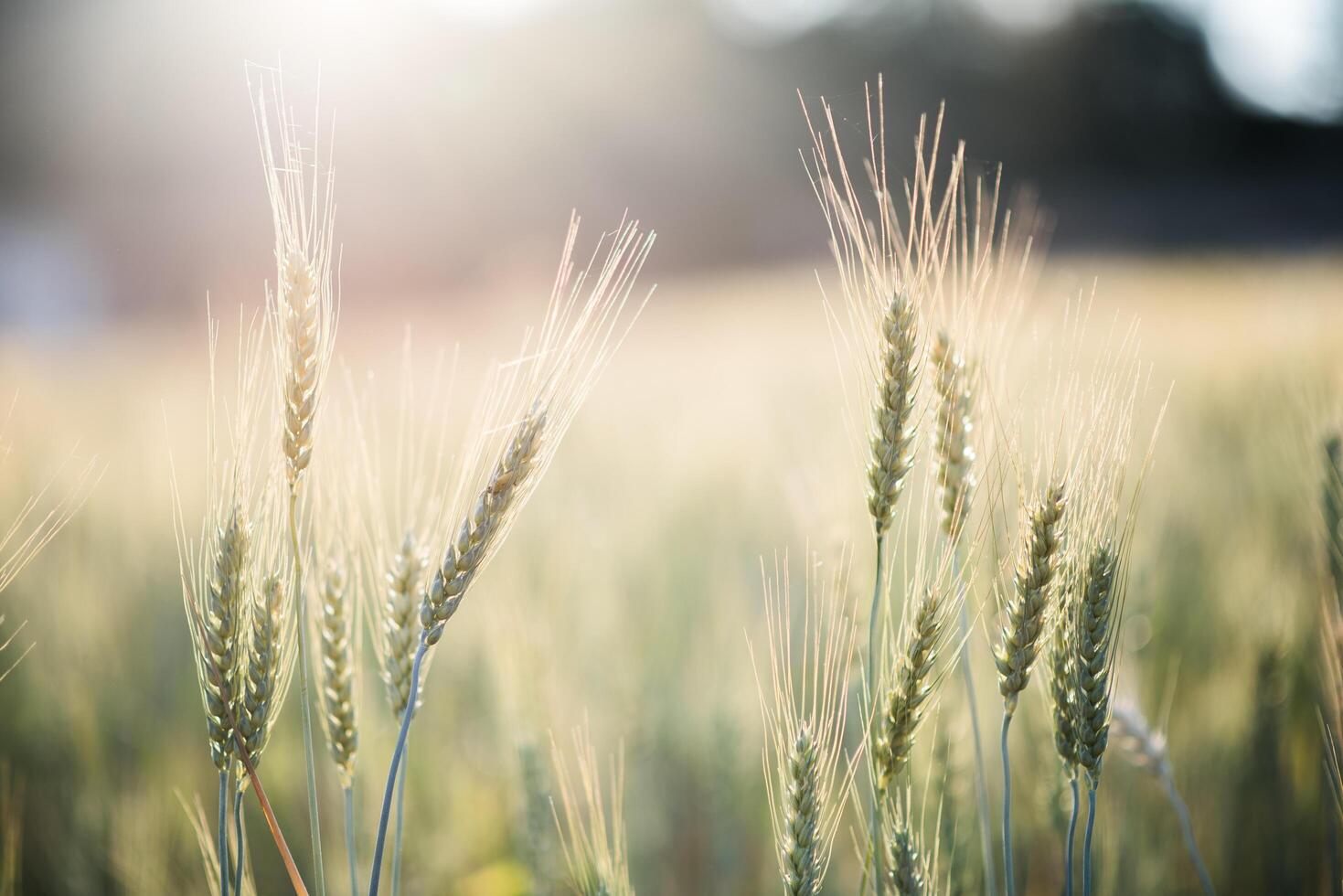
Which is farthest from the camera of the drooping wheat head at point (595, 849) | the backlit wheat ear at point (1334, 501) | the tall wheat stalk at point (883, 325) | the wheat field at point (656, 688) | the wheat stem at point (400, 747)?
the wheat field at point (656, 688)

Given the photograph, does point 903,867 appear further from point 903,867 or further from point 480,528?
point 480,528

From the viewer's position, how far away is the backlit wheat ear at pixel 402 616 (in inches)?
33.7

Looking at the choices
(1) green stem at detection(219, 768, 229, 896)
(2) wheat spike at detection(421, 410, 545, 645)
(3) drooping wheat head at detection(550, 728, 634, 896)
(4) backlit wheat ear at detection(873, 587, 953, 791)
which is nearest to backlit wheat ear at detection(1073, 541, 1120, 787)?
(4) backlit wheat ear at detection(873, 587, 953, 791)

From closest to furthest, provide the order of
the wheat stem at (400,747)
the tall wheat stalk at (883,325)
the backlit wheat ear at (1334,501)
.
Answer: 1. the wheat stem at (400,747)
2. the tall wheat stalk at (883,325)
3. the backlit wheat ear at (1334,501)

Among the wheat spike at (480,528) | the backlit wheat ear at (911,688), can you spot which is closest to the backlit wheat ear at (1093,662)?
the backlit wheat ear at (911,688)

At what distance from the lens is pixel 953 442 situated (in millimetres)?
954

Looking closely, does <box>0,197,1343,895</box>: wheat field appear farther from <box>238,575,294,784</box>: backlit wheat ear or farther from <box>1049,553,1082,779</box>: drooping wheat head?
<box>1049,553,1082,779</box>: drooping wheat head

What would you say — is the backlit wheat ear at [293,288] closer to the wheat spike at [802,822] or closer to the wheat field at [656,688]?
the wheat field at [656,688]

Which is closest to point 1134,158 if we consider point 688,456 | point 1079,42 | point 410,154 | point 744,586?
point 1079,42

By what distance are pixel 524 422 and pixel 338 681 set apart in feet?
1.22

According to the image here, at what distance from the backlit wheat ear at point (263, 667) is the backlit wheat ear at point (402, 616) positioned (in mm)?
110

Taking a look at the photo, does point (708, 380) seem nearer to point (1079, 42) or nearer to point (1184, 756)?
point (1184, 756)

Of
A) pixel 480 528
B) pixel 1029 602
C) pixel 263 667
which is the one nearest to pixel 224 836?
pixel 263 667

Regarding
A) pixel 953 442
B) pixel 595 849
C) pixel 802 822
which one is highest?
Result: pixel 953 442
